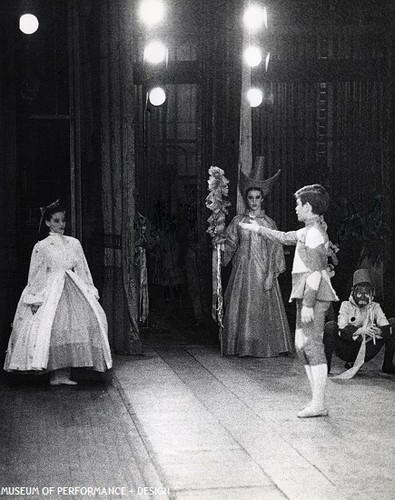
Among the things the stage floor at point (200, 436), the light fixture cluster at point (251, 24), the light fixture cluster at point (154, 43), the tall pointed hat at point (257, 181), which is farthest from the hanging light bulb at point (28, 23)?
the stage floor at point (200, 436)

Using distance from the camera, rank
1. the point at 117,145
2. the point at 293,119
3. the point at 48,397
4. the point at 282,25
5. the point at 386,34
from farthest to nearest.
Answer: the point at 293,119
the point at 282,25
the point at 386,34
the point at 117,145
the point at 48,397

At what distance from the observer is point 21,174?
9.39 meters

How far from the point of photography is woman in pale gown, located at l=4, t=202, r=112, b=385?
24.1 ft

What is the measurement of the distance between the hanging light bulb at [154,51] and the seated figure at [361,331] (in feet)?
16.9

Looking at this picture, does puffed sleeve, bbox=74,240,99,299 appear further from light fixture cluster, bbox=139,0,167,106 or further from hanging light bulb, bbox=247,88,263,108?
hanging light bulb, bbox=247,88,263,108

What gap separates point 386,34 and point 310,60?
7.99 ft

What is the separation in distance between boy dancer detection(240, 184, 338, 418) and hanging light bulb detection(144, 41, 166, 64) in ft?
20.2

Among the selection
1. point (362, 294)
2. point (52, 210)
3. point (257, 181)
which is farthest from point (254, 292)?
point (52, 210)

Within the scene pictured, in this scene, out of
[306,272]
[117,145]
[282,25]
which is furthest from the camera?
[282,25]

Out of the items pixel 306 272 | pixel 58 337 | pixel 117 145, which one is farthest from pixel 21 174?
pixel 306 272

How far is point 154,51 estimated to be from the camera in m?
12.0

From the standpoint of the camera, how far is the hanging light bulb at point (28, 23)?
9.13m

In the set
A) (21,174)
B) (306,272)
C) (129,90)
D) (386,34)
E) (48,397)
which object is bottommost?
(48,397)

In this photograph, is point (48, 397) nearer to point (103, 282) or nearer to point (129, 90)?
point (103, 282)
